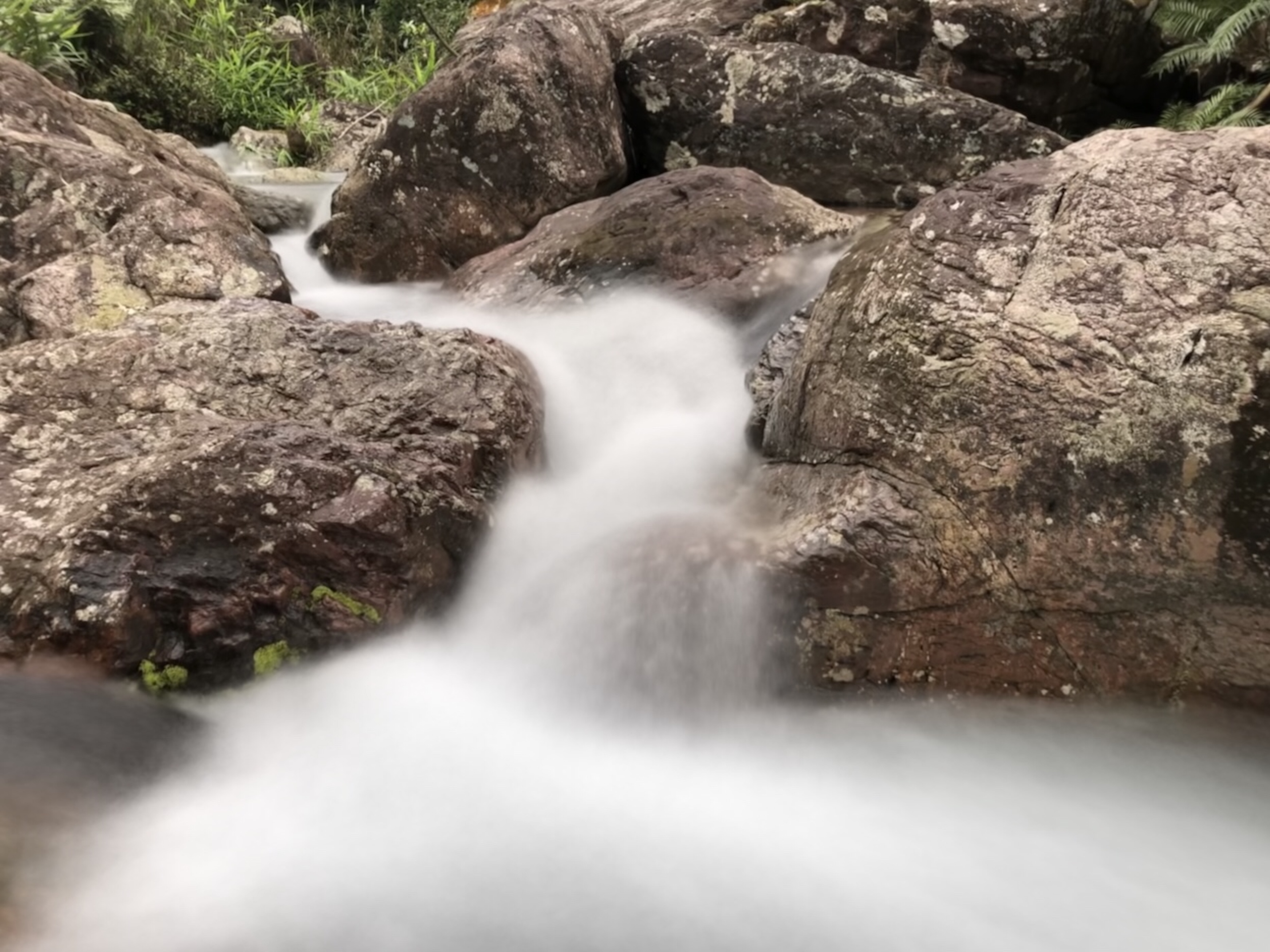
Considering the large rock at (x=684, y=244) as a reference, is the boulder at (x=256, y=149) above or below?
below

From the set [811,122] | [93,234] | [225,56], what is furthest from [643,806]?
[225,56]

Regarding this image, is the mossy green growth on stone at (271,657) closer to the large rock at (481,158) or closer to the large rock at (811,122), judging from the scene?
the large rock at (481,158)

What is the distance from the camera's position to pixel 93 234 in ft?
14.8

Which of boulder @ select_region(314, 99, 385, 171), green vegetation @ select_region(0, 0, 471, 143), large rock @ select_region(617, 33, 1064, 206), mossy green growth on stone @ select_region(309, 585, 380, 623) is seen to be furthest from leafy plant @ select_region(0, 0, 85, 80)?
mossy green growth on stone @ select_region(309, 585, 380, 623)

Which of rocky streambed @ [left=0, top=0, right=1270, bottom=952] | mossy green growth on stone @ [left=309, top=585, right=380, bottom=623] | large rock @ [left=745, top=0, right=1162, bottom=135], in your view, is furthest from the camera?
large rock @ [left=745, top=0, right=1162, bottom=135]

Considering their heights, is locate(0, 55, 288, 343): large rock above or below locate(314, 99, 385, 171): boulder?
above

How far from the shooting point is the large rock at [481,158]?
19.0 feet

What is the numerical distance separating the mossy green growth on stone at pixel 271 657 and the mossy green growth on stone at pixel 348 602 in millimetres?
178

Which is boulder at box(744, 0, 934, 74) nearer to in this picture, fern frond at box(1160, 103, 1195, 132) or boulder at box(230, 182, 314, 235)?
fern frond at box(1160, 103, 1195, 132)

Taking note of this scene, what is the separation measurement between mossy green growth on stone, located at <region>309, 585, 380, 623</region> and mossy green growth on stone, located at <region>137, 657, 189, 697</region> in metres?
0.46

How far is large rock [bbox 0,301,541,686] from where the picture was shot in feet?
9.27

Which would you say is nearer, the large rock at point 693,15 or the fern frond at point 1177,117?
the fern frond at point 1177,117

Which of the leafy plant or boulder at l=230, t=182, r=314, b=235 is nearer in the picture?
boulder at l=230, t=182, r=314, b=235

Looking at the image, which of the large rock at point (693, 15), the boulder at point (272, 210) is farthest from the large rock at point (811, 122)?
the boulder at point (272, 210)
